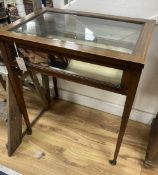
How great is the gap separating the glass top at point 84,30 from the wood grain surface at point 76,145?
75cm

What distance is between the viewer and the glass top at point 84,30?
901mm

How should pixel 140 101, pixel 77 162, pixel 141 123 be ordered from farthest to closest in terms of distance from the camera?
pixel 141 123, pixel 140 101, pixel 77 162

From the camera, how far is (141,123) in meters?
1.52

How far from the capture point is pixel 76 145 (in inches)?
53.6

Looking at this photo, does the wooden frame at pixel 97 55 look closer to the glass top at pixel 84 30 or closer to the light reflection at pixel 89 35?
the glass top at pixel 84 30

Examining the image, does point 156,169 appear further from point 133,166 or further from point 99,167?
point 99,167

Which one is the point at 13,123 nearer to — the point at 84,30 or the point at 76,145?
the point at 76,145

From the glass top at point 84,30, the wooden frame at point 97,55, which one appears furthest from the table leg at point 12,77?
the glass top at point 84,30

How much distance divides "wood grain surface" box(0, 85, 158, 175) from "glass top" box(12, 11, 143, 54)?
Result: 753 millimetres

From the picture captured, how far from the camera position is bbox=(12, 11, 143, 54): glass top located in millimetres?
901

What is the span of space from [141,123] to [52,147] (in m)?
0.69

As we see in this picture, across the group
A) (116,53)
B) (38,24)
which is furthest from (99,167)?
(38,24)

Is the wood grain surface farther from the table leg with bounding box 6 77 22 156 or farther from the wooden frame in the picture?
the wooden frame

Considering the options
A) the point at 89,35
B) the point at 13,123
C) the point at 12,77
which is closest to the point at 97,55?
the point at 89,35
